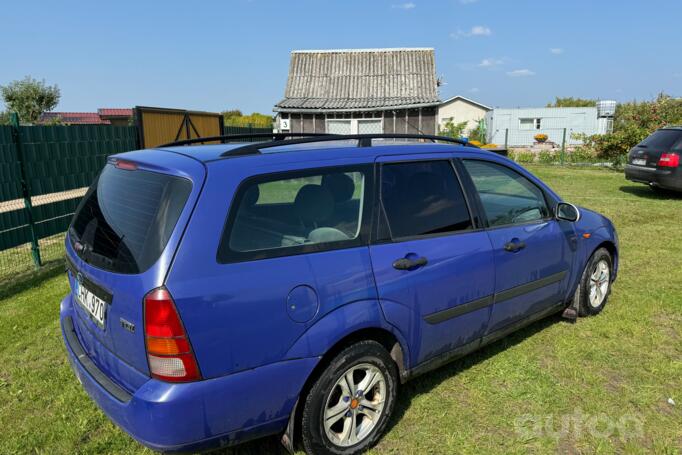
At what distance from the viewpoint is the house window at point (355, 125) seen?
23178mm

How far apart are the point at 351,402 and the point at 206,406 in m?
0.82

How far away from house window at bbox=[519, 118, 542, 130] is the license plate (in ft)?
146

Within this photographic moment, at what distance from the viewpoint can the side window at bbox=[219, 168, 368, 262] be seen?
7.19ft

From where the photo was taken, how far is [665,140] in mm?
10656

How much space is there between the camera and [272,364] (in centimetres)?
218

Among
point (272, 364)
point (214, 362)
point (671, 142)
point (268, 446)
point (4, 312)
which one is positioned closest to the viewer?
point (214, 362)

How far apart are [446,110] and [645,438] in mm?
61130

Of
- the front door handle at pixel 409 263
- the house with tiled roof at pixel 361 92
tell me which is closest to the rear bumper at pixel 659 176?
the front door handle at pixel 409 263

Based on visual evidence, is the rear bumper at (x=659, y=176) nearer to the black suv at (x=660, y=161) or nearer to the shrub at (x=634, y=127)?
the black suv at (x=660, y=161)

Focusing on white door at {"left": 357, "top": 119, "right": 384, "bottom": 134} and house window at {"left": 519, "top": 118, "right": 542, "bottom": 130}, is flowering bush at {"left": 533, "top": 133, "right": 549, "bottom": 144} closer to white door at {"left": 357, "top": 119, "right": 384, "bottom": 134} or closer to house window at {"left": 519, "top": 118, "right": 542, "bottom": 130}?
house window at {"left": 519, "top": 118, "right": 542, "bottom": 130}

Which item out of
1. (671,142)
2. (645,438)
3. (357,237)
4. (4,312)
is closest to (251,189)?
(357,237)

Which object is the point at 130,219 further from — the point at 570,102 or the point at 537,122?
the point at 570,102

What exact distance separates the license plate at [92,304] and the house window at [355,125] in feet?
69.6

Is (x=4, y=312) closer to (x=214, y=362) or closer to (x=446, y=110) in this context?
(x=214, y=362)
